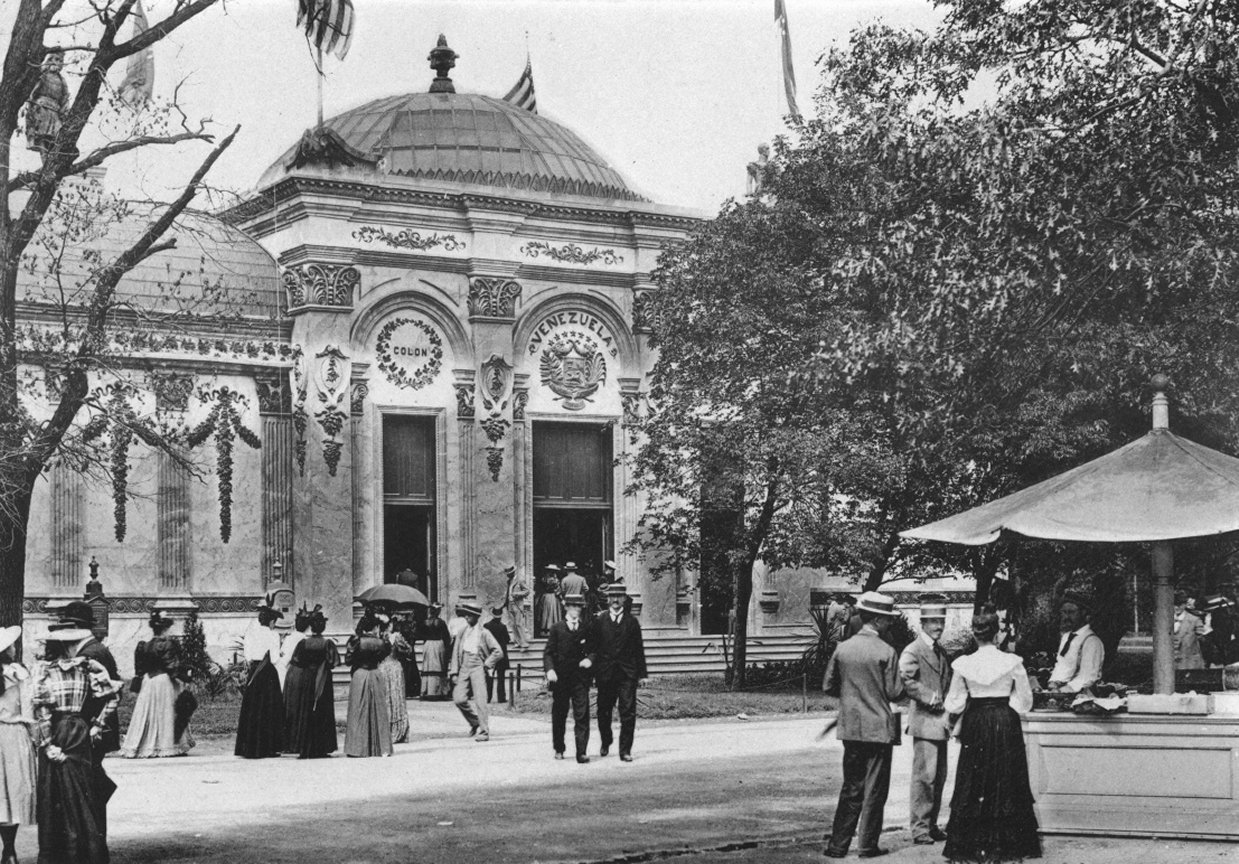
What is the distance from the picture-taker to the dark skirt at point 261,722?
59.7 feet

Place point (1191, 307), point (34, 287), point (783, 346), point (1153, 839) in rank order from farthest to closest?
point (34, 287) → point (783, 346) → point (1191, 307) → point (1153, 839)

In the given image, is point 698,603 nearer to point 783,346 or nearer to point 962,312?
point 783,346

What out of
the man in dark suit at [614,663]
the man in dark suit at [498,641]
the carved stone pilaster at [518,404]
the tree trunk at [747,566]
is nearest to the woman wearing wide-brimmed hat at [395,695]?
the man in dark suit at [614,663]

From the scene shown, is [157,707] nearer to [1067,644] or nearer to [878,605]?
[878,605]

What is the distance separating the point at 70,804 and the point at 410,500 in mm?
21624

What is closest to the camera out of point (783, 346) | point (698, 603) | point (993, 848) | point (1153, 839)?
point (993, 848)

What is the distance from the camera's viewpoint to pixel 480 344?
105 feet

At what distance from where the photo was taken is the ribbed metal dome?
34409 mm

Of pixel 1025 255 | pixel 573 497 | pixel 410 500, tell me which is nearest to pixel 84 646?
pixel 1025 255

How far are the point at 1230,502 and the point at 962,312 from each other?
Result: 604cm

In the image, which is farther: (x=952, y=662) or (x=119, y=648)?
(x=119, y=648)

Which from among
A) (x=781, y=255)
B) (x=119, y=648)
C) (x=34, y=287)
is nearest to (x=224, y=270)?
(x=34, y=287)

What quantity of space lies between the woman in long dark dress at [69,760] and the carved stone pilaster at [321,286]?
67.3 ft

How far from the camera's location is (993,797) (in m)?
10.7
